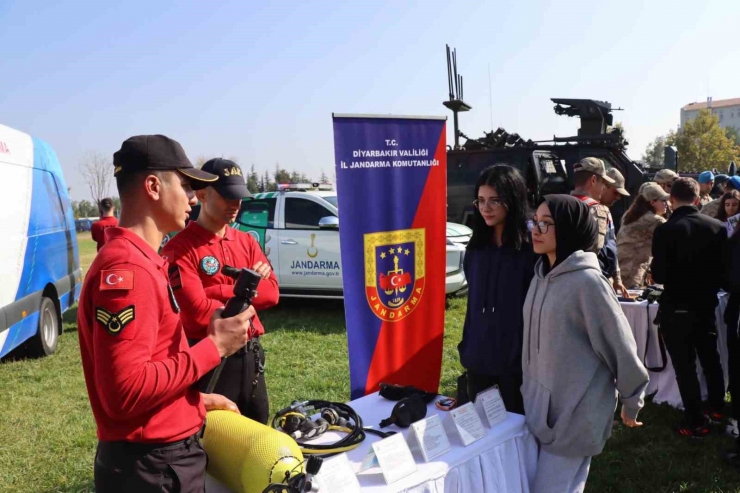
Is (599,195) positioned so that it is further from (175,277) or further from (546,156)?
(546,156)

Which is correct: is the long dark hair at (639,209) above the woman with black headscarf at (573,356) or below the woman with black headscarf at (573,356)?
above

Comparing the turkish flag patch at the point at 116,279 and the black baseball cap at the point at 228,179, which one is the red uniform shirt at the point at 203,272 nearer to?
the black baseball cap at the point at 228,179

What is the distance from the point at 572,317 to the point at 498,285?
0.53 m

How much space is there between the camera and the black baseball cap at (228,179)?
2463 millimetres

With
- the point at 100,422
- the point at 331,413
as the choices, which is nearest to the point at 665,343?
the point at 331,413

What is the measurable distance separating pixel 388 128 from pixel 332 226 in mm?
4415

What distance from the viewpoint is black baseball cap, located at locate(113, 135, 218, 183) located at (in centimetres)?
149

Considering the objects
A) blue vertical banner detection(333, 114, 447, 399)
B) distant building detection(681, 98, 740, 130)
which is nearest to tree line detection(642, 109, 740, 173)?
blue vertical banner detection(333, 114, 447, 399)

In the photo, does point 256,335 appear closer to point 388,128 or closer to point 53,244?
point 388,128

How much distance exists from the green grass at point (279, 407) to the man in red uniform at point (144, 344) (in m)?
2.39

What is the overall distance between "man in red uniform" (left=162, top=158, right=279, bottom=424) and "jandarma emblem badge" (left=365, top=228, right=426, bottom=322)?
63 centimetres

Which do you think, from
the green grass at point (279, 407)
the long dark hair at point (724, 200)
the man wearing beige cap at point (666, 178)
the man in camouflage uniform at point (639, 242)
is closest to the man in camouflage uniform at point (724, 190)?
the long dark hair at point (724, 200)

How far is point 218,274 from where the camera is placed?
2.49m

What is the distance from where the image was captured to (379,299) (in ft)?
9.91
